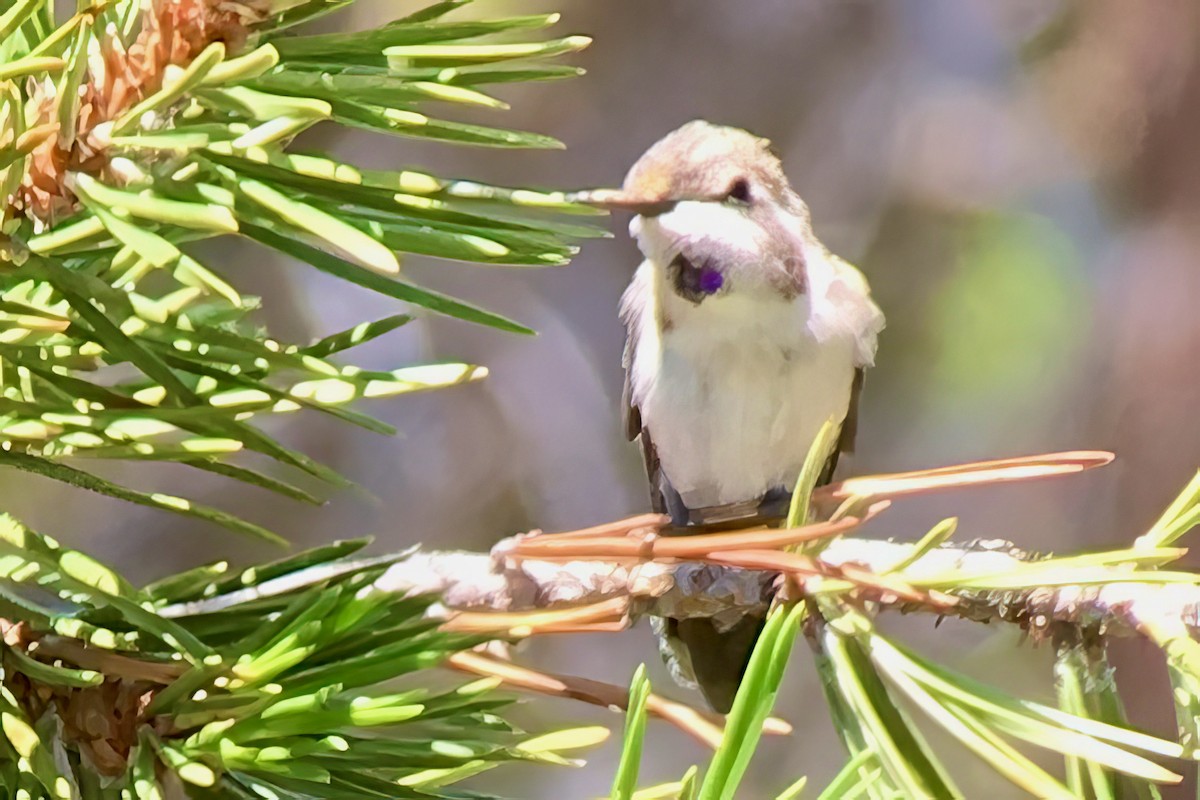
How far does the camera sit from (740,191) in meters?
0.60

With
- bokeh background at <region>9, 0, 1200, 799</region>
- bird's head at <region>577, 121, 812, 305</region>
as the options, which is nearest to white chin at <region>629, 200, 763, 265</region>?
bird's head at <region>577, 121, 812, 305</region>

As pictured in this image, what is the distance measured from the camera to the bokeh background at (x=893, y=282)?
0.78m

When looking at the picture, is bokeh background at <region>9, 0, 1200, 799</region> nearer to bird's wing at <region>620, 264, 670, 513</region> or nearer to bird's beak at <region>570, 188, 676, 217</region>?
bird's wing at <region>620, 264, 670, 513</region>

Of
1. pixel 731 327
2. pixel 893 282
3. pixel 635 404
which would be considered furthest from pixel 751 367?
pixel 893 282

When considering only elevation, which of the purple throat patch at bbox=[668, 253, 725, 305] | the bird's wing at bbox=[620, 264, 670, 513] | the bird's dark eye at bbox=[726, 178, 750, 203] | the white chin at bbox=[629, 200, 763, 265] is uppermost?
the bird's dark eye at bbox=[726, 178, 750, 203]

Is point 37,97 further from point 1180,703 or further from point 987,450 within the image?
point 987,450

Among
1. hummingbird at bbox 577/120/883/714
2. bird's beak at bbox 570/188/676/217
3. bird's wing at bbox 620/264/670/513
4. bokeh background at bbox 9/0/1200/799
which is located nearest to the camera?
bird's beak at bbox 570/188/676/217

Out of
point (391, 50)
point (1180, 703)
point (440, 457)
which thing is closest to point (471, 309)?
point (391, 50)

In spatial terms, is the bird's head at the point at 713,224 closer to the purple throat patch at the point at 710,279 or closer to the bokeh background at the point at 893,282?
the purple throat patch at the point at 710,279

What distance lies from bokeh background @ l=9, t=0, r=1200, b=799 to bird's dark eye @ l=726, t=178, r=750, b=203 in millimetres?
244

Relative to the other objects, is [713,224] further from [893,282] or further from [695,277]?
[893,282]

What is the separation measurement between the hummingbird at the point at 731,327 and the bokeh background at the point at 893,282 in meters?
0.18

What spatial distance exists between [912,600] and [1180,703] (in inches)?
2.2

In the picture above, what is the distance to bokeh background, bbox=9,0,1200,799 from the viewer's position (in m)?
0.78
